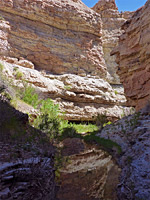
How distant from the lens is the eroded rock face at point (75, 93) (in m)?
14.1

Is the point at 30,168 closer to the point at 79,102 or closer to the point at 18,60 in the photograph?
the point at 79,102

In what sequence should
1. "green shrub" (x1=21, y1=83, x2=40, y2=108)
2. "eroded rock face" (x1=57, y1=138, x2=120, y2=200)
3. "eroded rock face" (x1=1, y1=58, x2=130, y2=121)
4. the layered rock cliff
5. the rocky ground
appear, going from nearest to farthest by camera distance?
the rocky ground
"eroded rock face" (x1=57, y1=138, x2=120, y2=200)
"green shrub" (x1=21, y1=83, x2=40, y2=108)
"eroded rock face" (x1=1, y1=58, x2=130, y2=121)
the layered rock cliff

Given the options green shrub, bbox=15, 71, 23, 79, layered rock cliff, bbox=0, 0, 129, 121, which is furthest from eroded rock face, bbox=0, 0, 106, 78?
green shrub, bbox=15, 71, 23, 79

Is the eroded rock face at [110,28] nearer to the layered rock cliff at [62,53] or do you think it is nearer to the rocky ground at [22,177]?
the layered rock cliff at [62,53]

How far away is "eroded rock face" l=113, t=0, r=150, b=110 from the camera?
8.72 m

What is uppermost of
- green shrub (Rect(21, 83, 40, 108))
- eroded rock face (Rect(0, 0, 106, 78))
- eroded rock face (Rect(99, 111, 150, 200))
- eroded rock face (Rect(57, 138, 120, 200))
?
eroded rock face (Rect(0, 0, 106, 78))

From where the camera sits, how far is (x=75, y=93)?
16016 millimetres

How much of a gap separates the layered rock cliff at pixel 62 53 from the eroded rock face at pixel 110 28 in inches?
87.1

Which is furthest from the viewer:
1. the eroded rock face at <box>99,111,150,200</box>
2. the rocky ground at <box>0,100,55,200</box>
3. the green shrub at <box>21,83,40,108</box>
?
the green shrub at <box>21,83,40,108</box>

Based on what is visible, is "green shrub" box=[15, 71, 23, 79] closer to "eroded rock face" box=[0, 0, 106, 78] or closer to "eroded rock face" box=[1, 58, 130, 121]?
"eroded rock face" box=[1, 58, 130, 121]

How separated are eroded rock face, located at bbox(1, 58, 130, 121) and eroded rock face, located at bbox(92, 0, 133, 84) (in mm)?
4478

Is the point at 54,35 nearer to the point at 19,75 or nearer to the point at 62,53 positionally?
the point at 62,53

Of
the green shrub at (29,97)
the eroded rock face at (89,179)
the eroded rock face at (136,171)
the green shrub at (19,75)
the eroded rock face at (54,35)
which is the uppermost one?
the eroded rock face at (54,35)

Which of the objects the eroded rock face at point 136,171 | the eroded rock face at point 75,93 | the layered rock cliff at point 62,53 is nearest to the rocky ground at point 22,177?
the eroded rock face at point 136,171
